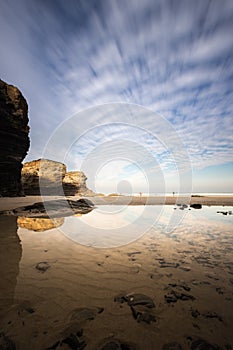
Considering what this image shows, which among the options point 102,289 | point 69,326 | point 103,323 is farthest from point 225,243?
point 69,326

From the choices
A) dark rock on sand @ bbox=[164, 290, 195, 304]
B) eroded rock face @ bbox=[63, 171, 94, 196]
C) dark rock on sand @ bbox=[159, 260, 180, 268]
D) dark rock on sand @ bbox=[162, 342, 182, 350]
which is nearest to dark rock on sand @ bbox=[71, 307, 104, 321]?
dark rock on sand @ bbox=[162, 342, 182, 350]

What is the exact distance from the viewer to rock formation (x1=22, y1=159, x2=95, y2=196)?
131 feet

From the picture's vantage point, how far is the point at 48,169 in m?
46.1

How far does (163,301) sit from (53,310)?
170cm

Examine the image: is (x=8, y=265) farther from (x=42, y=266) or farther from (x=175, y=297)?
(x=175, y=297)

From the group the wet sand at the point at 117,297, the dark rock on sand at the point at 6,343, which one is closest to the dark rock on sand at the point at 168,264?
the wet sand at the point at 117,297

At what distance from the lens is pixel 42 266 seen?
3803 millimetres

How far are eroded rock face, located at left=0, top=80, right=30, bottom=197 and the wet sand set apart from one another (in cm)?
1743

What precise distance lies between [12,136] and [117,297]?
21586 mm

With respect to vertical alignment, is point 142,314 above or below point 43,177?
below

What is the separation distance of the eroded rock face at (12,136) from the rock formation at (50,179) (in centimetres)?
1964

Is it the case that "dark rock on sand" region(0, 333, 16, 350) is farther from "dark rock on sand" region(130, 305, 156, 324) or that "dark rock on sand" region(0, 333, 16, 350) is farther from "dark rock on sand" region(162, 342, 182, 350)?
"dark rock on sand" region(162, 342, 182, 350)

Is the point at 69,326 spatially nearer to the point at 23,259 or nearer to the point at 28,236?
the point at 23,259

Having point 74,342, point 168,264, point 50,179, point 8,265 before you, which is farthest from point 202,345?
point 50,179
